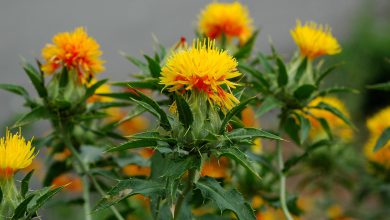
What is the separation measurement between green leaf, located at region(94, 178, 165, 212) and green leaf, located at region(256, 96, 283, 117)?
579 millimetres

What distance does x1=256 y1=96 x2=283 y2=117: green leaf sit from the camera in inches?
91.9

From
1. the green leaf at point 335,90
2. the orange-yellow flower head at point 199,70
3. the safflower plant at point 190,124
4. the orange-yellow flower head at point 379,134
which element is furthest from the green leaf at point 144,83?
the orange-yellow flower head at point 379,134

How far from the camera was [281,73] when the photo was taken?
2.39m

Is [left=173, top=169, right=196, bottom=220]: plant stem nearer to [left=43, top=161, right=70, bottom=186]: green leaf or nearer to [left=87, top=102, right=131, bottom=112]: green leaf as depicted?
[left=87, top=102, right=131, bottom=112]: green leaf

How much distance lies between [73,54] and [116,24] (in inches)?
282

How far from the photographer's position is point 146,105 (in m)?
1.79

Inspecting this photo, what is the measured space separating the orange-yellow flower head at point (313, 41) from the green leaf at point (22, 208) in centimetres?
128

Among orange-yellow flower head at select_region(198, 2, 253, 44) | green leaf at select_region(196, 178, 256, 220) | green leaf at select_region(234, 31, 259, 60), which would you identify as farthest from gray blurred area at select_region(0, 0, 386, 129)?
green leaf at select_region(196, 178, 256, 220)

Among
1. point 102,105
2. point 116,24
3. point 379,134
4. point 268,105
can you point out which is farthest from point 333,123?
point 116,24

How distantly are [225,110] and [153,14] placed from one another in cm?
805

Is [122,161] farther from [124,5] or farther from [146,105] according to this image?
[124,5]

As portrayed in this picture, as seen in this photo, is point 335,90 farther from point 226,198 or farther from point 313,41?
point 226,198

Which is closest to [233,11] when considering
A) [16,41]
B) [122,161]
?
[122,161]

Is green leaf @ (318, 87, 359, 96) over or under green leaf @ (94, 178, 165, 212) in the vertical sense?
under
